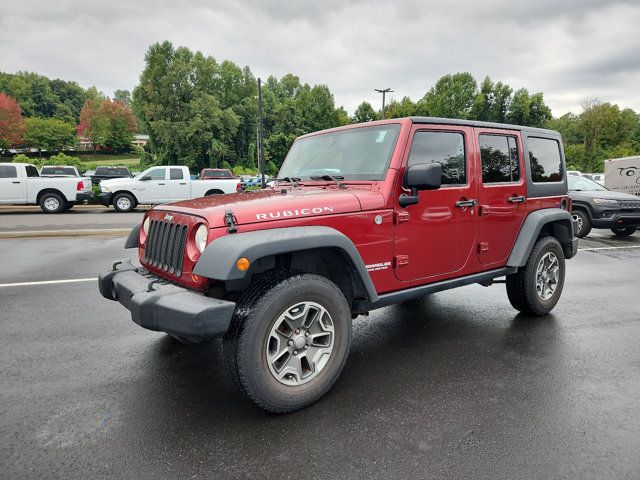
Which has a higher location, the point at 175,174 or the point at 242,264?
the point at 175,174

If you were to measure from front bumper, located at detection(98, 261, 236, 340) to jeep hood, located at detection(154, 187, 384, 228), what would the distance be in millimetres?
484

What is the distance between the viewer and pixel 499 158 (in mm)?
4074

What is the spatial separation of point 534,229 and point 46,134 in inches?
3050

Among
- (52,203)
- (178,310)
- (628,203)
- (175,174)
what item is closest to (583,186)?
(628,203)

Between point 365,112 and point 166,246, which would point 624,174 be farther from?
point 365,112

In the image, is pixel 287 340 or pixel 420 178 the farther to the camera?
pixel 420 178

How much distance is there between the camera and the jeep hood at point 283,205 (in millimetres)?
2641

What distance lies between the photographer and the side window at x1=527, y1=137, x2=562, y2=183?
4.42 metres

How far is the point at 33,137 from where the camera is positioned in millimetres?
64438

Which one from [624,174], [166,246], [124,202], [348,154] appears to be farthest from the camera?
[124,202]

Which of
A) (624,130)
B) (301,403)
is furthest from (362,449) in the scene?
(624,130)

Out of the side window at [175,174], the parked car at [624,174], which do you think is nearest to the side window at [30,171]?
the side window at [175,174]

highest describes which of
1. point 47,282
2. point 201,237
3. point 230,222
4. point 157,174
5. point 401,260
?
point 157,174

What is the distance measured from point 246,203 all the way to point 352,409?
1.55 m
